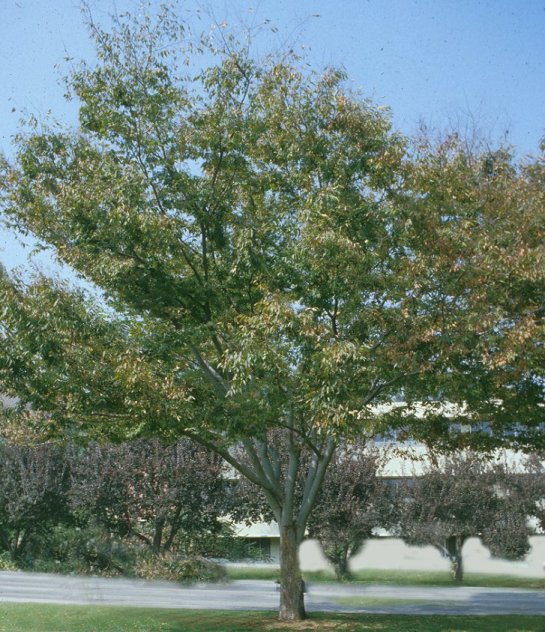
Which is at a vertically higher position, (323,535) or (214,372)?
(214,372)

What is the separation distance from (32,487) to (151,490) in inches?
174

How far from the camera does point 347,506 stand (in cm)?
2852

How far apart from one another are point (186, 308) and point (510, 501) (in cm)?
1980

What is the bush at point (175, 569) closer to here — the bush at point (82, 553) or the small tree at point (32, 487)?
the bush at point (82, 553)

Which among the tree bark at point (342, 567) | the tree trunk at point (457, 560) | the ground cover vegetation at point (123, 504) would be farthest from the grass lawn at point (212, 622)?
the tree trunk at point (457, 560)

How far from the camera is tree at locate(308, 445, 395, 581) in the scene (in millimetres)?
28578

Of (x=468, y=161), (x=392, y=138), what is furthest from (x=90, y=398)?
(x=468, y=161)

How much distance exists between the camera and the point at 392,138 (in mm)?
13438

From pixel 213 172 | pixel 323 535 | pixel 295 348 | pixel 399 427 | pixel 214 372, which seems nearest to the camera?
pixel 295 348

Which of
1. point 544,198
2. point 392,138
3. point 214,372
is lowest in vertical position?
point 214,372

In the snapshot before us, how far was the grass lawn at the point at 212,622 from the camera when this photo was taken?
15062 millimetres

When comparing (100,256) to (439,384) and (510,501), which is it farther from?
(510,501)

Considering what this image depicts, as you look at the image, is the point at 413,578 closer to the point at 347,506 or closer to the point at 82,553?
the point at 347,506

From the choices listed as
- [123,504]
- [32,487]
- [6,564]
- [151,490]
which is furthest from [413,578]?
[6,564]
